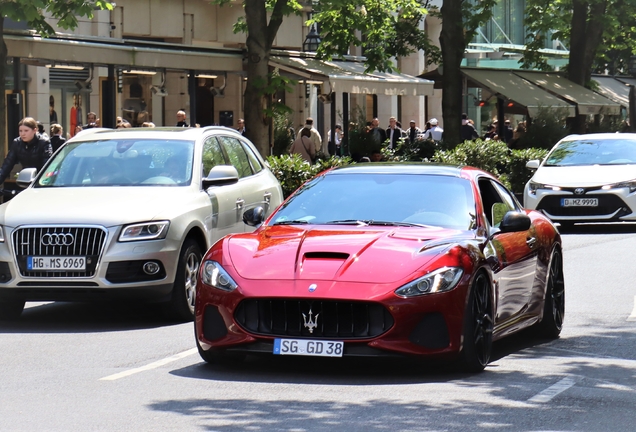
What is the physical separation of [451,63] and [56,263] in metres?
22.6

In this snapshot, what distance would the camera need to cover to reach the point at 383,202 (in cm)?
964

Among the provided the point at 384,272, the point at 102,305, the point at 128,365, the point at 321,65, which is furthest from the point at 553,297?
the point at 321,65

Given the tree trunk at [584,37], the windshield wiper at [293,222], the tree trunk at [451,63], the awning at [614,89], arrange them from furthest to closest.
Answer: the awning at [614,89] → the tree trunk at [584,37] → the tree trunk at [451,63] → the windshield wiper at [293,222]

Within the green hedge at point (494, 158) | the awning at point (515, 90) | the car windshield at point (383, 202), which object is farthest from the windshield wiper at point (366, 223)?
the awning at point (515, 90)

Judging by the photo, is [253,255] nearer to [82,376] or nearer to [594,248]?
[82,376]

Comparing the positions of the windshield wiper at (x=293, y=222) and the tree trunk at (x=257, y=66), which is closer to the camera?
the windshield wiper at (x=293, y=222)

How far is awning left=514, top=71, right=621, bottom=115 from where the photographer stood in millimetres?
41500

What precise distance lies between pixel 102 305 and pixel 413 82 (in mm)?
22206

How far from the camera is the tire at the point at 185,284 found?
11.8 m

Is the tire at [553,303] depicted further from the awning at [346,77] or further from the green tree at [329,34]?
the awning at [346,77]

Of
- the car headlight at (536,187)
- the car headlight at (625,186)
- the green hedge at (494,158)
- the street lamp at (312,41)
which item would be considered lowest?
the green hedge at (494,158)

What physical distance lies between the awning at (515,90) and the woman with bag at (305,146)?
10047 millimetres

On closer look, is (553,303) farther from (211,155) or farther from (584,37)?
(584,37)

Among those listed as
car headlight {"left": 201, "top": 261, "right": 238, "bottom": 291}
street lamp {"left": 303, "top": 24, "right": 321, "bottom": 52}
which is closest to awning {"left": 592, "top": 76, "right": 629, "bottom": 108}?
street lamp {"left": 303, "top": 24, "right": 321, "bottom": 52}
